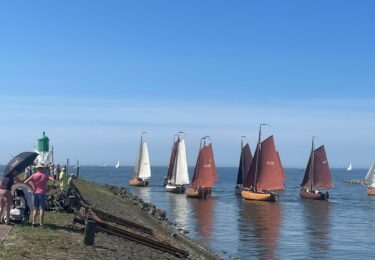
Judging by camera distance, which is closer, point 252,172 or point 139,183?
point 252,172

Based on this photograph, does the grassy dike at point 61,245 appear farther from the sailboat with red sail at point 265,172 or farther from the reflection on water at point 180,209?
the sailboat with red sail at point 265,172

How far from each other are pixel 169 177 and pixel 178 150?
5342 mm

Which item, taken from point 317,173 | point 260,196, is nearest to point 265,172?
point 260,196

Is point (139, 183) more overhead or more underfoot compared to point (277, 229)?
more overhead

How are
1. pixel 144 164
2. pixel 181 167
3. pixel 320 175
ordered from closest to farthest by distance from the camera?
pixel 320 175, pixel 181 167, pixel 144 164

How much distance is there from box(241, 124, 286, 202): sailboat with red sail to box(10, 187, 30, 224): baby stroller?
50.7m

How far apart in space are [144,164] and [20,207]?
79197 millimetres

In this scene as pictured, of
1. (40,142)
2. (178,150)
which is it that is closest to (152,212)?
(40,142)

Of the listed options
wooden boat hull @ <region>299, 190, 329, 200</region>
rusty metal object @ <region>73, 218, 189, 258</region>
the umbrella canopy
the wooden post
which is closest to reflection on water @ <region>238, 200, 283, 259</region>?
rusty metal object @ <region>73, 218, 189, 258</region>

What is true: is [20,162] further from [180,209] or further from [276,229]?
[180,209]

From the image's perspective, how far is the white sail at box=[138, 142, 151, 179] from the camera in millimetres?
96750

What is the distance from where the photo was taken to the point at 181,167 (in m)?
78.4

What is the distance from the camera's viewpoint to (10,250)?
48.0 ft

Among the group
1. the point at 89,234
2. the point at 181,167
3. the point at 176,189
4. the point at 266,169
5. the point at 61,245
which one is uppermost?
the point at 266,169
